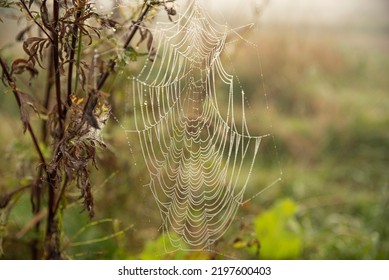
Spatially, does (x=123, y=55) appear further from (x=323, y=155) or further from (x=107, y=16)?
(x=323, y=155)

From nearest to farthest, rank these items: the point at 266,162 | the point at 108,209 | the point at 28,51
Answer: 1. the point at 28,51
2. the point at 108,209
3. the point at 266,162

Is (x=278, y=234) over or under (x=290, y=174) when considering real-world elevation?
under

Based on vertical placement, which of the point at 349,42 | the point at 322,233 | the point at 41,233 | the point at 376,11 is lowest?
the point at 322,233

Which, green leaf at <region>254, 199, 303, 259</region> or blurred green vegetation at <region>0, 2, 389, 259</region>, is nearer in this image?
blurred green vegetation at <region>0, 2, 389, 259</region>

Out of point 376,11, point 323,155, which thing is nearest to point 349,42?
point 376,11

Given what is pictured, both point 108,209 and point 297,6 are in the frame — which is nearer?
point 108,209

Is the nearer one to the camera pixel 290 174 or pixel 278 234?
pixel 278 234

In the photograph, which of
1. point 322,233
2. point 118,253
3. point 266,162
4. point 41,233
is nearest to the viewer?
point 41,233

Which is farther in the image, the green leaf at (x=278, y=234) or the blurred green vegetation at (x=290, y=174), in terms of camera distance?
the green leaf at (x=278, y=234)
